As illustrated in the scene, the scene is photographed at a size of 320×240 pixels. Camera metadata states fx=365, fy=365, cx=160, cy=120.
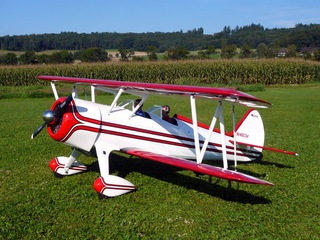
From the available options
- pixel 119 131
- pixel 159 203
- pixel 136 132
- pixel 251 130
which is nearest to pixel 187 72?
pixel 251 130

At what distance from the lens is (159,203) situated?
5.77 m

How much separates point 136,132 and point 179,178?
4.36 feet

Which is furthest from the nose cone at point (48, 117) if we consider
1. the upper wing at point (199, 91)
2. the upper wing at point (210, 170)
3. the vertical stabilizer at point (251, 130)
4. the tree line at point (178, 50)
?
the tree line at point (178, 50)

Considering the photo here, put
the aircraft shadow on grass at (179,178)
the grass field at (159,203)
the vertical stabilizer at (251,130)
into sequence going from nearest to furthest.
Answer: the grass field at (159,203), the aircraft shadow on grass at (179,178), the vertical stabilizer at (251,130)

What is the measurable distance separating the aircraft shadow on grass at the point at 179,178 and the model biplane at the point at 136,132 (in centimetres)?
48

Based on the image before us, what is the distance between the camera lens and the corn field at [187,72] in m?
29.4

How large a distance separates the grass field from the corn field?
71.6ft

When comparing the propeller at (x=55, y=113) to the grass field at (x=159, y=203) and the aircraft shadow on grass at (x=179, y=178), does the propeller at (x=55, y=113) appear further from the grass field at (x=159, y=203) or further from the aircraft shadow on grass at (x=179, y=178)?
the aircraft shadow on grass at (x=179, y=178)

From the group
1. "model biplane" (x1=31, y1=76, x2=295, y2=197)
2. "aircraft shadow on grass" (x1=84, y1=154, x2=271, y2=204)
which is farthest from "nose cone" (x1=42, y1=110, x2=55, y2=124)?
"aircraft shadow on grass" (x1=84, y1=154, x2=271, y2=204)

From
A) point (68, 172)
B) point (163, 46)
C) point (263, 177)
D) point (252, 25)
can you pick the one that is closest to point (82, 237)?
point (68, 172)

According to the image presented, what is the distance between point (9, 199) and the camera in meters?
5.88

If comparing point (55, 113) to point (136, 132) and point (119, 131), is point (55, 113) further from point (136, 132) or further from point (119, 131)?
point (136, 132)

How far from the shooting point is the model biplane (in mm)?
5613

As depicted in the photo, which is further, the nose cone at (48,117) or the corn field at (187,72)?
the corn field at (187,72)
